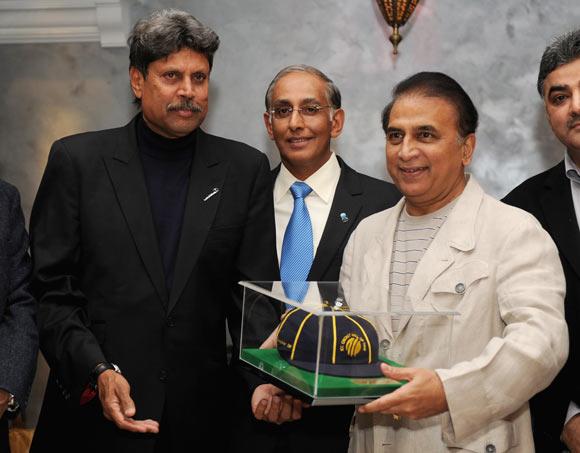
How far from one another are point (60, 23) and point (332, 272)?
2.04 m

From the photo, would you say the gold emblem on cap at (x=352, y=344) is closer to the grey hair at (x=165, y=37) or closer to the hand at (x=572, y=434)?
the hand at (x=572, y=434)

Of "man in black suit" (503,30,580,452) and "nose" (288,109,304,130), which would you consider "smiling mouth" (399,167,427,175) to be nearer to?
"man in black suit" (503,30,580,452)

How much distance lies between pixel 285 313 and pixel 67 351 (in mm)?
885

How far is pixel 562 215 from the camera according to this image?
2875mm

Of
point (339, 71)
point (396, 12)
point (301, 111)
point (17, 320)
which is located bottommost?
point (17, 320)

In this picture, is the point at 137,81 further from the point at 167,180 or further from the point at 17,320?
the point at 17,320

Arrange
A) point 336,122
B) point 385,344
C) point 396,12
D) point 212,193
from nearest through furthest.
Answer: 1. point 385,344
2. point 212,193
3. point 336,122
4. point 396,12

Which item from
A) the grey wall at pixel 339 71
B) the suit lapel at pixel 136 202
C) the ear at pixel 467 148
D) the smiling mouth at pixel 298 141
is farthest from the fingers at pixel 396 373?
the grey wall at pixel 339 71

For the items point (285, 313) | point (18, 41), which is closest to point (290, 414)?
point (285, 313)

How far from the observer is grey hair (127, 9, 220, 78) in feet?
9.18

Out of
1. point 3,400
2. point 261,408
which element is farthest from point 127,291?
point 261,408

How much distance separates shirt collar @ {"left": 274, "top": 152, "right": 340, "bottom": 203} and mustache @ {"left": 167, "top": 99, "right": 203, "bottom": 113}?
2.05 feet

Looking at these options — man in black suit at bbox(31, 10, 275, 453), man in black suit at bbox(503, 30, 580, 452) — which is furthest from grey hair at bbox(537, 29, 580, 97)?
man in black suit at bbox(31, 10, 275, 453)

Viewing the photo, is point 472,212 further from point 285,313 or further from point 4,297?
point 4,297
